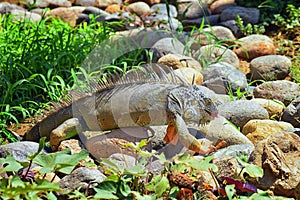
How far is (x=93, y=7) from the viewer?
8.75 m

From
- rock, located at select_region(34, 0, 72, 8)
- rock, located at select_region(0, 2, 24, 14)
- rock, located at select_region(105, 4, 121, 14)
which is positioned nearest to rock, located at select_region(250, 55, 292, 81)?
rock, located at select_region(105, 4, 121, 14)

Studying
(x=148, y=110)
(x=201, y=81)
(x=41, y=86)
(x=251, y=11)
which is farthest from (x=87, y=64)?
(x=251, y=11)

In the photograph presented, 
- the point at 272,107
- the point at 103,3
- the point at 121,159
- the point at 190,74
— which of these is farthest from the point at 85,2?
the point at 121,159

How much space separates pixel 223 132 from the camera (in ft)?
15.0

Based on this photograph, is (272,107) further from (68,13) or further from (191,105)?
(68,13)

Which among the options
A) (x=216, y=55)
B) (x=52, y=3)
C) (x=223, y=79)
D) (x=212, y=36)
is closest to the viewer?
(x=223, y=79)

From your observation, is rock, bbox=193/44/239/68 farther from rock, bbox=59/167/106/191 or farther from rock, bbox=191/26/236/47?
rock, bbox=59/167/106/191

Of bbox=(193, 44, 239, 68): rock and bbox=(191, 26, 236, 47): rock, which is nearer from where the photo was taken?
bbox=(193, 44, 239, 68): rock

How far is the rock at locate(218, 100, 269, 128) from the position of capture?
490 cm

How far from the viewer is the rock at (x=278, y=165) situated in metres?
3.73

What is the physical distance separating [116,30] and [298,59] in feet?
7.77

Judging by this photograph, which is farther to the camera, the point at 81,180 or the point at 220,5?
the point at 220,5

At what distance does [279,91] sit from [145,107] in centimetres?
158

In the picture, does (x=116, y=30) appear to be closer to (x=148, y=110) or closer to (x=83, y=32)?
(x=83, y=32)
